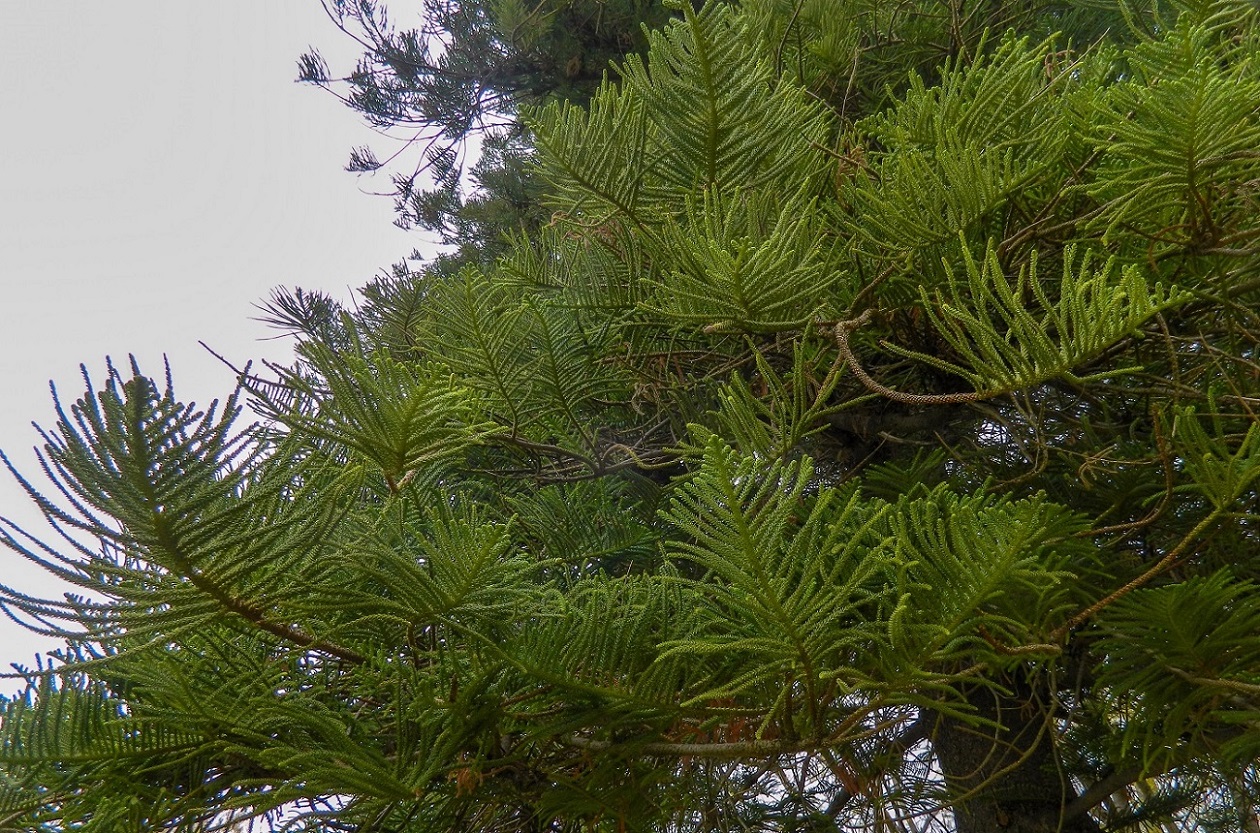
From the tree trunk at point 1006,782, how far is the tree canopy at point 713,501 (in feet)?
0.04

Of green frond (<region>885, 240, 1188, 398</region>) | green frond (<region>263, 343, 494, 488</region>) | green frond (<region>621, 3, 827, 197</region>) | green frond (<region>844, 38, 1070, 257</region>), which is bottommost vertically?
green frond (<region>885, 240, 1188, 398</region>)

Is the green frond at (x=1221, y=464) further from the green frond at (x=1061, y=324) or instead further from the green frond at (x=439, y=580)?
the green frond at (x=439, y=580)

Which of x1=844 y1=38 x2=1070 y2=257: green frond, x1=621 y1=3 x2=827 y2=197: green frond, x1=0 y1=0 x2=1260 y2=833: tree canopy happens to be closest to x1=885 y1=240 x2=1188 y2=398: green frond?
x1=0 y1=0 x2=1260 y2=833: tree canopy

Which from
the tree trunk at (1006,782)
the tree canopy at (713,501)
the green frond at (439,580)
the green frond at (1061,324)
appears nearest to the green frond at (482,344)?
the tree canopy at (713,501)

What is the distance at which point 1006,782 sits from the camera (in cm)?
85

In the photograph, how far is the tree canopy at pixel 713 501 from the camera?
406 mm

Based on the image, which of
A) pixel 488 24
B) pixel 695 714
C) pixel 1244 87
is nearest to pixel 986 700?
pixel 695 714

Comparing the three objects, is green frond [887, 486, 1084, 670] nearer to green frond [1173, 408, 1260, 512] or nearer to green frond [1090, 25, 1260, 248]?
green frond [1173, 408, 1260, 512]

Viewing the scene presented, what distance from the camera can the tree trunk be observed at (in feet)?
2.75

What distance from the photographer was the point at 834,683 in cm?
44

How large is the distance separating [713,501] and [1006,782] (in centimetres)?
65

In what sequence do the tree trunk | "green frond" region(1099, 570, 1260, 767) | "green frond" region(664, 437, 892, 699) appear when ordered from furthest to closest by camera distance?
the tree trunk, "green frond" region(1099, 570, 1260, 767), "green frond" region(664, 437, 892, 699)

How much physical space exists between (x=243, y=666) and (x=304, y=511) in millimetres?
184

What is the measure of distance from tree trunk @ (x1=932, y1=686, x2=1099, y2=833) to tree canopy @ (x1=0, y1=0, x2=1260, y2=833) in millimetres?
11
